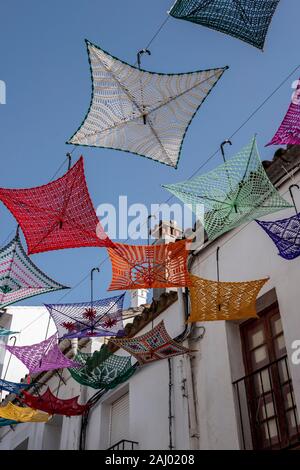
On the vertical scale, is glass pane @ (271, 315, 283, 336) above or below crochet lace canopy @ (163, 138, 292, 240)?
below

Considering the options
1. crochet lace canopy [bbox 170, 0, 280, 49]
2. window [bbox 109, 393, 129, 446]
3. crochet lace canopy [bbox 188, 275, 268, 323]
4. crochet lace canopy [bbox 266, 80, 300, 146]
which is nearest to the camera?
crochet lace canopy [bbox 170, 0, 280, 49]

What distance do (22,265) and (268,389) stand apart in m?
4.28

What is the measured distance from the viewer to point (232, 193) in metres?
8.02

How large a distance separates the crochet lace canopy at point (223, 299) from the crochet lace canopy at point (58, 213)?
1.45 meters

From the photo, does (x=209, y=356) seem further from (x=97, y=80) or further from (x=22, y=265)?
(x=97, y=80)

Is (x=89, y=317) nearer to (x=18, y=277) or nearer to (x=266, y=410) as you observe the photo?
(x=18, y=277)

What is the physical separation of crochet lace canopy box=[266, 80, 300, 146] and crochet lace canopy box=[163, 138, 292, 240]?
0.58 metres

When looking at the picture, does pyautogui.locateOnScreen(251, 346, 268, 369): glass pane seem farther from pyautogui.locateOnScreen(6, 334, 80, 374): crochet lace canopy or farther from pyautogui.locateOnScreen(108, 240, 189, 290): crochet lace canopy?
pyautogui.locateOnScreen(6, 334, 80, 374): crochet lace canopy

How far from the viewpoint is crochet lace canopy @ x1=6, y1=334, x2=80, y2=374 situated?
33.6 feet

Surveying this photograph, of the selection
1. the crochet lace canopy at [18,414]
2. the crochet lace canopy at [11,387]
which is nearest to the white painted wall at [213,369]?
the crochet lace canopy at [18,414]

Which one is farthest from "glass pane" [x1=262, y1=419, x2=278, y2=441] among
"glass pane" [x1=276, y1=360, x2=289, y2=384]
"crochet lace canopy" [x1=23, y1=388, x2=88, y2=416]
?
"crochet lace canopy" [x1=23, y1=388, x2=88, y2=416]

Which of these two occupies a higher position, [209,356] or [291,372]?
[209,356]
